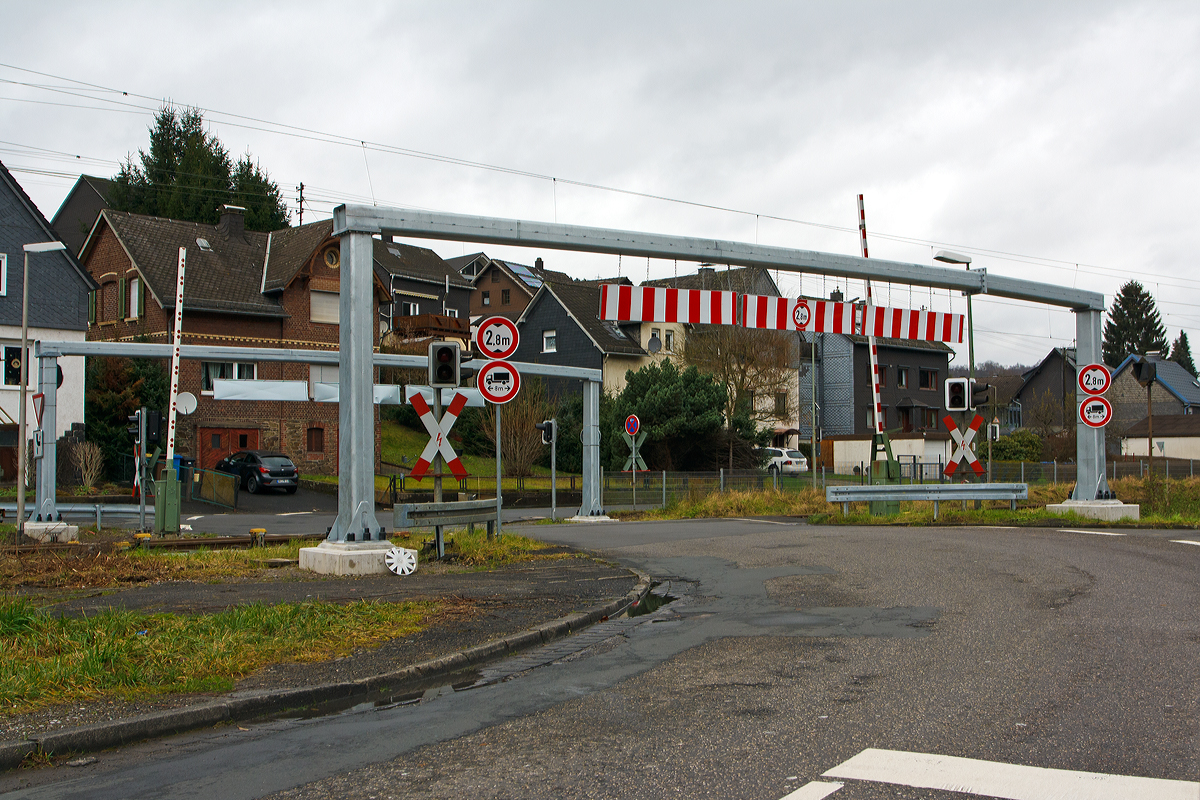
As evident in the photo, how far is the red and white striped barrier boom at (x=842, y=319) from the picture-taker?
17766 mm

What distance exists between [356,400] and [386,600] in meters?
3.30

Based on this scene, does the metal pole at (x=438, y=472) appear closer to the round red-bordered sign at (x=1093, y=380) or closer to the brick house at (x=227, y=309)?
the round red-bordered sign at (x=1093, y=380)

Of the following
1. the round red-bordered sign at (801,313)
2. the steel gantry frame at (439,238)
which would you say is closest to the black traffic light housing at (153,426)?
the steel gantry frame at (439,238)

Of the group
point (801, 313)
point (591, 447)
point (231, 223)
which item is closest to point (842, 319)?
point (801, 313)

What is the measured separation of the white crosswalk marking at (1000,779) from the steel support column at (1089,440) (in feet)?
51.9

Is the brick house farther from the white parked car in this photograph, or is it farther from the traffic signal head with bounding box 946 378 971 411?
the traffic signal head with bounding box 946 378 971 411

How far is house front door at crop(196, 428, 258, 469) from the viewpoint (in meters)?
43.2

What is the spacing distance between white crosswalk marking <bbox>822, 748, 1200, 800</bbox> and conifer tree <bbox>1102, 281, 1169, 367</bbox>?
107143mm

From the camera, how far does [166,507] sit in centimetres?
1848

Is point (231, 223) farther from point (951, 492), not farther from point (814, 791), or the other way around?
point (814, 791)

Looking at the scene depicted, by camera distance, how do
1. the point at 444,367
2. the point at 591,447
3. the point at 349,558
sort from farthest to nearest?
the point at 591,447 < the point at 444,367 < the point at 349,558

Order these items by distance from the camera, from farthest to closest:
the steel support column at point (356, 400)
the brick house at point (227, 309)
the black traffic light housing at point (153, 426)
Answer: the brick house at point (227, 309), the black traffic light housing at point (153, 426), the steel support column at point (356, 400)

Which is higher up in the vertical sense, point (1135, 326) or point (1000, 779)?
point (1135, 326)

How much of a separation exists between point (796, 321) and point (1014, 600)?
8.83 metres
